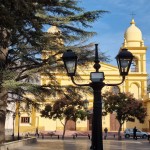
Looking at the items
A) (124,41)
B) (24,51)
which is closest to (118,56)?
(24,51)

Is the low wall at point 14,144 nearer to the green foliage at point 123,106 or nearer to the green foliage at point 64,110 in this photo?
the green foliage at point 64,110

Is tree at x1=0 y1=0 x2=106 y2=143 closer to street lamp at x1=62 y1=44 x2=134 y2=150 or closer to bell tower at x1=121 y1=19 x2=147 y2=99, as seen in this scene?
street lamp at x1=62 y1=44 x2=134 y2=150

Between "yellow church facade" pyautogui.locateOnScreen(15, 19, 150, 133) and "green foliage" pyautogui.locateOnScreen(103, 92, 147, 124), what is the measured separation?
398 inches

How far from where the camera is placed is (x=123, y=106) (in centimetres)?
4103

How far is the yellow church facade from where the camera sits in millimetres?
55500

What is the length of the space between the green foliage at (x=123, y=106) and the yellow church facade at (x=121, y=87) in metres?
10.1

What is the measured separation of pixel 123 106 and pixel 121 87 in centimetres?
1701

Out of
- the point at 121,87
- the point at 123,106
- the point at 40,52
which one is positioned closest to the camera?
the point at 40,52

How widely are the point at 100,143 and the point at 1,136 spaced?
42.9 ft

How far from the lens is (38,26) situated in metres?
11.7

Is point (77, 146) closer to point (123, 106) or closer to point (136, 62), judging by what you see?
point (123, 106)

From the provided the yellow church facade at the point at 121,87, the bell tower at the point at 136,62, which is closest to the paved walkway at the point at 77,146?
the yellow church facade at the point at 121,87

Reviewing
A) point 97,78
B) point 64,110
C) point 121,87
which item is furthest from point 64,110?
point 97,78

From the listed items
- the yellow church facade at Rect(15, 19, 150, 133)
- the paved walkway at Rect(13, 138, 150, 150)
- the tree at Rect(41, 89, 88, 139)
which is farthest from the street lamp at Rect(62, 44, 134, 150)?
the yellow church facade at Rect(15, 19, 150, 133)
